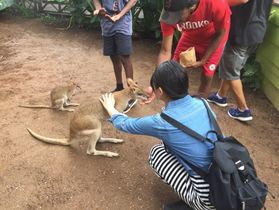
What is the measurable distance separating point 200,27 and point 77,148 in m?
1.82

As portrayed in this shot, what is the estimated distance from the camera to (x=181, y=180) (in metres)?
2.90

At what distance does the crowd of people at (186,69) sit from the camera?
8.72 feet

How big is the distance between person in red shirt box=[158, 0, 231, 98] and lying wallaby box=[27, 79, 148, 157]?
0.64m

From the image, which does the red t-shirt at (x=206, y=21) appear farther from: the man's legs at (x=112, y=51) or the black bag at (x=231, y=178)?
the black bag at (x=231, y=178)

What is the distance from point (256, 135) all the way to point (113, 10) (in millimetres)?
2337

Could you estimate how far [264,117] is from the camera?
4859 millimetres

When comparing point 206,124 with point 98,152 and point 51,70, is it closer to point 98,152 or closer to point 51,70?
point 98,152

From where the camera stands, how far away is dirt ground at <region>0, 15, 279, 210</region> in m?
3.32

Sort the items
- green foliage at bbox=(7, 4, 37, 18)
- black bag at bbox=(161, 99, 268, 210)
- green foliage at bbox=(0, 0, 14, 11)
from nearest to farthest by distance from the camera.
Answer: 1. black bag at bbox=(161, 99, 268, 210)
2. green foliage at bbox=(0, 0, 14, 11)
3. green foliage at bbox=(7, 4, 37, 18)

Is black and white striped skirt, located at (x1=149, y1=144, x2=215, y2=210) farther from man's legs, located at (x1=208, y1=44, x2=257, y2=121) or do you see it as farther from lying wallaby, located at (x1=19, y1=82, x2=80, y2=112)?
lying wallaby, located at (x1=19, y1=82, x2=80, y2=112)

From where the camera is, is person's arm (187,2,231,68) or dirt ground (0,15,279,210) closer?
dirt ground (0,15,279,210)

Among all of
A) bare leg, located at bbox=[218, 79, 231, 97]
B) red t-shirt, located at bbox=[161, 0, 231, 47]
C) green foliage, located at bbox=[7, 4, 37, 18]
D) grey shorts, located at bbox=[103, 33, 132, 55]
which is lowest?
green foliage, located at bbox=[7, 4, 37, 18]

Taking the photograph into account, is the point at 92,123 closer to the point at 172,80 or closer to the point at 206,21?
the point at 172,80

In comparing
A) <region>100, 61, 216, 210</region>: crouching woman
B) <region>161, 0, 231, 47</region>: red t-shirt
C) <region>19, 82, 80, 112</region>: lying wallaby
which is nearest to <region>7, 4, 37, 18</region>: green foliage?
<region>19, 82, 80, 112</region>: lying wallaby
